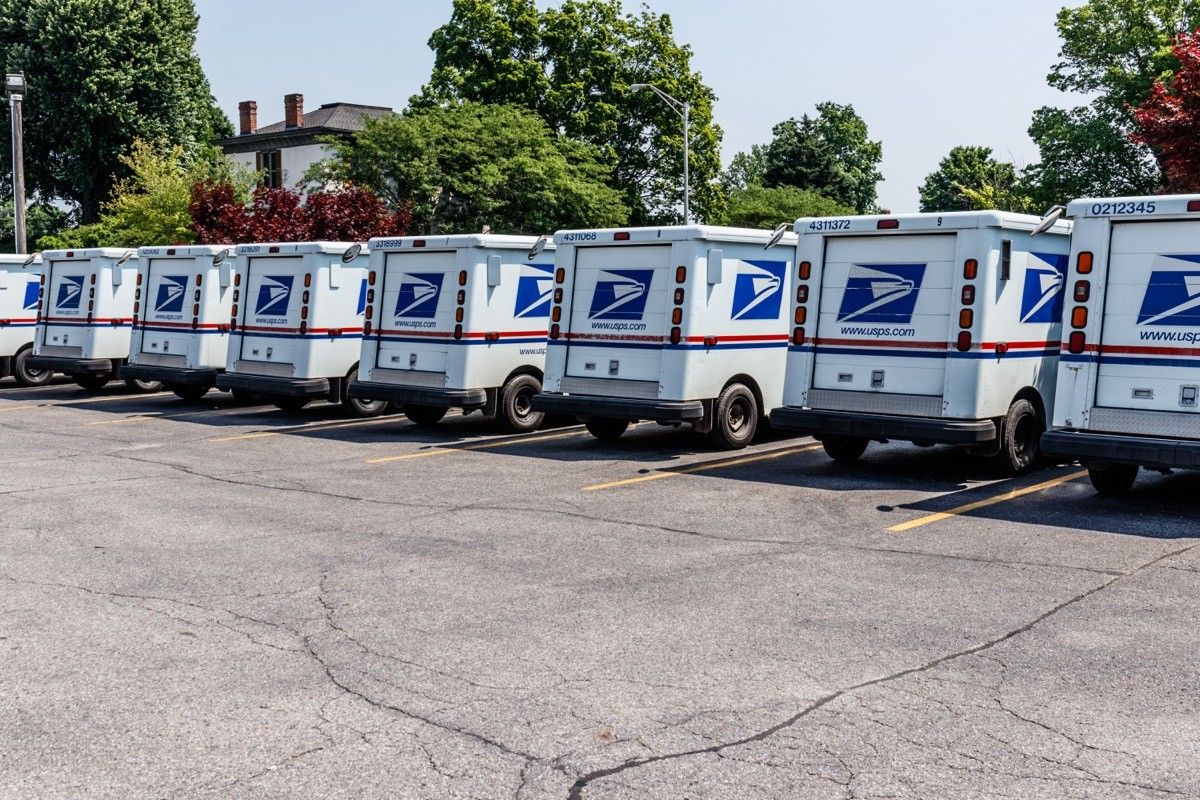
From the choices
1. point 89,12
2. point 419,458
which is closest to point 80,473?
point 419,458

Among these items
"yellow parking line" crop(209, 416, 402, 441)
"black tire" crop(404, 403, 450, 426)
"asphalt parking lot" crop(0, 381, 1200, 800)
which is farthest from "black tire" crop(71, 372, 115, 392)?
"asphalt parking lot" crop(0, 381, 1200, 800)

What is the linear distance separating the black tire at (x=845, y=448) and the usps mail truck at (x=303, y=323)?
7165 millimetres

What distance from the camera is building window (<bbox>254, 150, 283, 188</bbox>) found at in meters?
70.7

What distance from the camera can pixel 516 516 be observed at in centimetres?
1048

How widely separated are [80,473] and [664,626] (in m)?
8.09

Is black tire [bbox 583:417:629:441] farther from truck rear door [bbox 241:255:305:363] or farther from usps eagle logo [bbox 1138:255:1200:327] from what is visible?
usps eagle logo [bbox 1138:255:1200:327]

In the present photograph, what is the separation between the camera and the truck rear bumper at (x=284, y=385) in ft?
60.6

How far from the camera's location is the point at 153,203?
42125mm

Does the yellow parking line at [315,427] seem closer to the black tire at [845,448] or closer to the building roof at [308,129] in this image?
the black tire at [845,448]

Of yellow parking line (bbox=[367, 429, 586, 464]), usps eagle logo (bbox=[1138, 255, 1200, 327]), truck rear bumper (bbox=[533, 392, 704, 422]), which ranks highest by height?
usps eagle logo (bbox=[1138, 255, 1200, 327])

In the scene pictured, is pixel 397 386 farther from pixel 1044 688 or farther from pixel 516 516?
pixel 1044 688

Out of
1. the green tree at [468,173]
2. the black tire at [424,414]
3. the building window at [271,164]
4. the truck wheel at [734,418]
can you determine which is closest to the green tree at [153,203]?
the green tree at [468,173]

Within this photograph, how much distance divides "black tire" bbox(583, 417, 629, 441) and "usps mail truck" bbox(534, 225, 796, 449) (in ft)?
1.64

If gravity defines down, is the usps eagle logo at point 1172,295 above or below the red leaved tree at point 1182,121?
below
